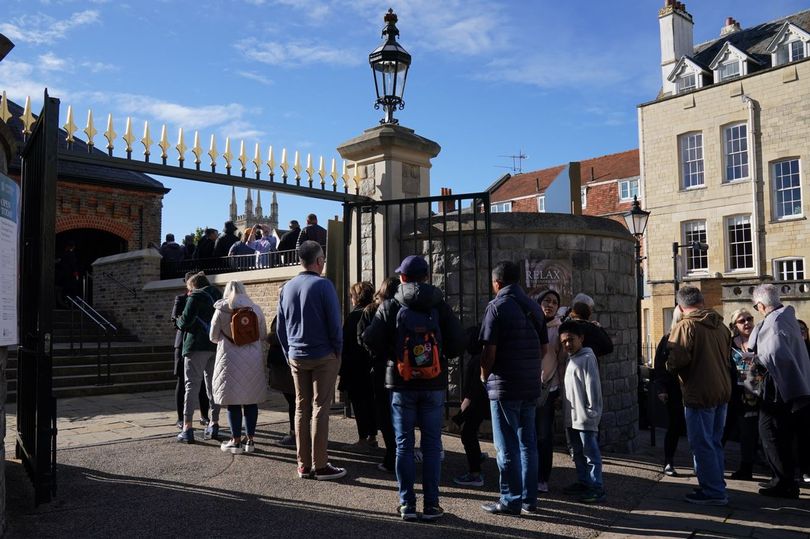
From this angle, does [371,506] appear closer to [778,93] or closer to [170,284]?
[170,284]

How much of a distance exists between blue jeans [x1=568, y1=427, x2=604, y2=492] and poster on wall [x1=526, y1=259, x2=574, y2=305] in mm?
2255

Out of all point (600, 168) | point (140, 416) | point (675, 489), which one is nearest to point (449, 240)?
point (675, 489)

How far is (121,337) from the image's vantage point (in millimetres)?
15531

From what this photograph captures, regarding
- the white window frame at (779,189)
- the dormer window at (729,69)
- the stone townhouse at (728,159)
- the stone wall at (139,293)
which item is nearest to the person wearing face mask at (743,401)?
the stone wall at (139,293)

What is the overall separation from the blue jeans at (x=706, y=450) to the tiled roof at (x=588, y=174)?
83.3 ft

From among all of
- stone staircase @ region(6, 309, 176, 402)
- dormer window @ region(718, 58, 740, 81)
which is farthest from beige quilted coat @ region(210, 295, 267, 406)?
dormer window @ region(718, 58, 740, 81)

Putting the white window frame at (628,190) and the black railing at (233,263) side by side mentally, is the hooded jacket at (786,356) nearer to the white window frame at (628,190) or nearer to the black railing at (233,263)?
the black railing at (233,263)

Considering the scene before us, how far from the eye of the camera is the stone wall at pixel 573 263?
7.27 m

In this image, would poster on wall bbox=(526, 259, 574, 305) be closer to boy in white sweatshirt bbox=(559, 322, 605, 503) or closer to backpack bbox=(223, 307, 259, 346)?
boy in white sweatshirt bbox=(559, 322, 605, 503)

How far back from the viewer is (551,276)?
721 centimetres

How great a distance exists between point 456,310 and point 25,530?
4.53 m

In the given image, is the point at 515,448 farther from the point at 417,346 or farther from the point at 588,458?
the point at 417,346

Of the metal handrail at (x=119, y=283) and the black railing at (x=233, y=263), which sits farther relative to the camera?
the metal handrail at (x=119, y=283)

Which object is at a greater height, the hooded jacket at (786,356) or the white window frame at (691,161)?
the white window frame at (691,161)
